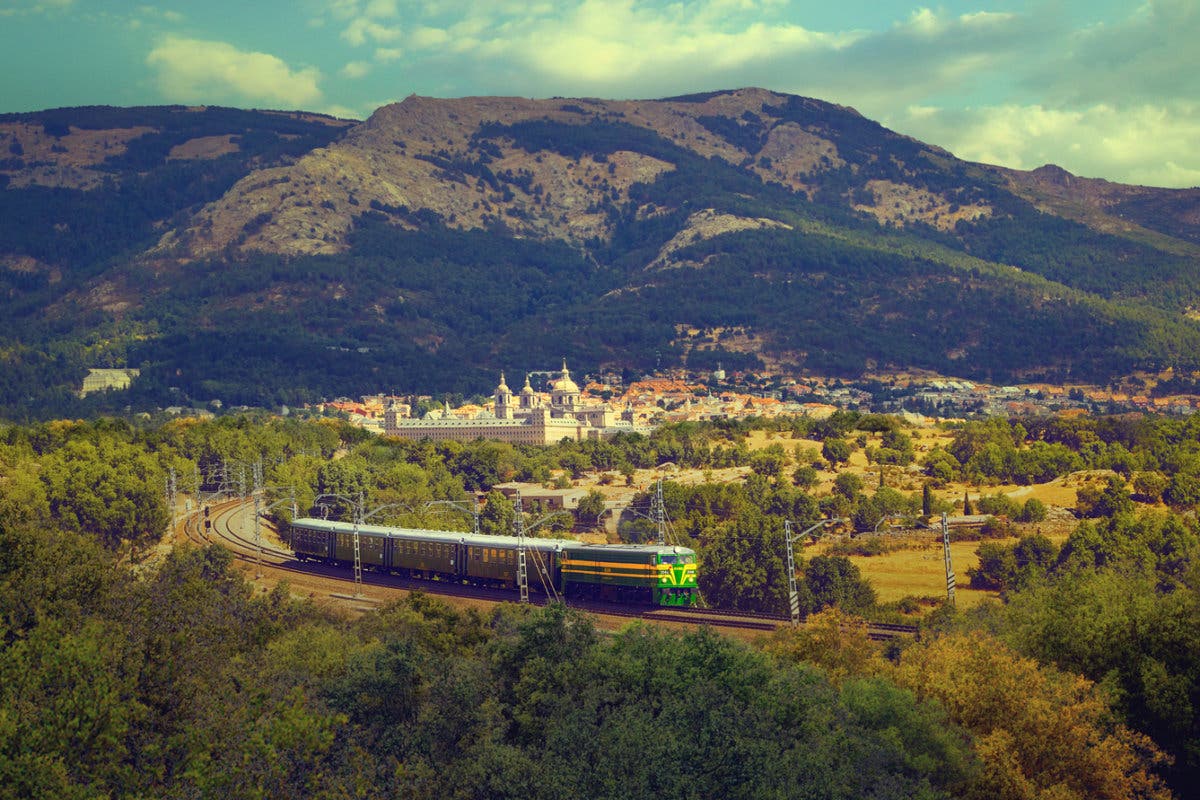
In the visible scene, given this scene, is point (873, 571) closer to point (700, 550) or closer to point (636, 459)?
point (700, 550)

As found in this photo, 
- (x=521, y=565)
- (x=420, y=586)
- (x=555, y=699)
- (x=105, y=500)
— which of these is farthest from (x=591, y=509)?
(x=555, y=699)

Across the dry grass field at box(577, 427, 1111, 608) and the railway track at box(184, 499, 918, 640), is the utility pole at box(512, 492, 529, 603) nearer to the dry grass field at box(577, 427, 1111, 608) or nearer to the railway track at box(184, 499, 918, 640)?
the railway track at box(184, 499, 918, 640)

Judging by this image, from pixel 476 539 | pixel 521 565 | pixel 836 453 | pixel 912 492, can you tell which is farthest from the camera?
pixel 836 453

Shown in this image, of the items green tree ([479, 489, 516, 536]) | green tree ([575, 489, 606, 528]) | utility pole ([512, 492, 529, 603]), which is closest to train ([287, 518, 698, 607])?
utility pole ([512, 492, 529, 603])

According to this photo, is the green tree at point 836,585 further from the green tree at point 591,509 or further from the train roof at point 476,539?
the green tree at point 591,509

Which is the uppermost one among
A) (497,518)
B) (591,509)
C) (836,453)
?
(836,453)

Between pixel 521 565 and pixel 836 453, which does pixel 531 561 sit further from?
pixel 836 453

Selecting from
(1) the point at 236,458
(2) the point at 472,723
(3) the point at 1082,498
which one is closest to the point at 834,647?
(2) the point at 472,723
